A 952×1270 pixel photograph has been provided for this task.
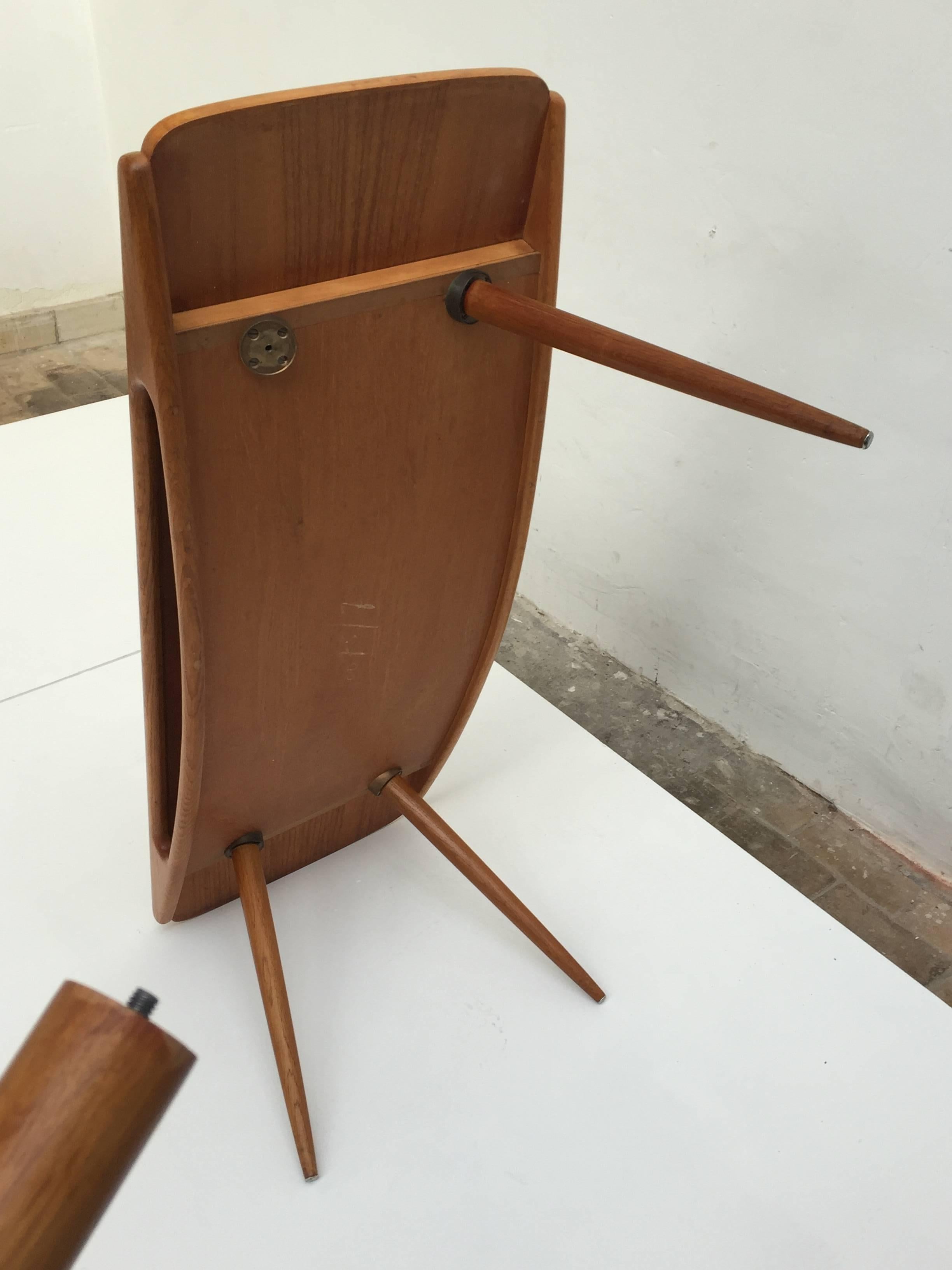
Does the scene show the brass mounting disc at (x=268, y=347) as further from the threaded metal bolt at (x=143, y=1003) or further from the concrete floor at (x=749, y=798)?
the concrete floor at (x=749, y=798)

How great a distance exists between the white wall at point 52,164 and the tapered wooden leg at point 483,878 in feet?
8.12

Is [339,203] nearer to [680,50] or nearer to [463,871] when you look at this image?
[463,871]

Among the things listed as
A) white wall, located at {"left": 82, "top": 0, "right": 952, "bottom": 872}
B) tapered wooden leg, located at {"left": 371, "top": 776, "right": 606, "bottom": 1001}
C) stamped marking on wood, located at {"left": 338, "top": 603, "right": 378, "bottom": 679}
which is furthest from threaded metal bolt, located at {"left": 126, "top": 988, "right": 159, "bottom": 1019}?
white wall, located at {"left": 82, "top": 0, "right": 952, "bottom": 872}

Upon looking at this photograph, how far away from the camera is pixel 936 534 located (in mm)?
1361

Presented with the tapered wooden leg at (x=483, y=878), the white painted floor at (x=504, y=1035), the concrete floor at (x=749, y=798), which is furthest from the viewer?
the concrete floor at (x=749, y=798)

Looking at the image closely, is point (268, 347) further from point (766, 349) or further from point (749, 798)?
point (749, 798)

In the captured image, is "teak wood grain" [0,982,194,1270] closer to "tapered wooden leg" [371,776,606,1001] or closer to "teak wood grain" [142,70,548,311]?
"teak wood grain" [142,70,548,311]

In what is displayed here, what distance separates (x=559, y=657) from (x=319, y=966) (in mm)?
966

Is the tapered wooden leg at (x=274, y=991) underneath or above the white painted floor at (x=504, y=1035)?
above

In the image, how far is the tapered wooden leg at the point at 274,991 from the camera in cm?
92

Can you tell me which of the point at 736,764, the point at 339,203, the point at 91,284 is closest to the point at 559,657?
the point at 736,764

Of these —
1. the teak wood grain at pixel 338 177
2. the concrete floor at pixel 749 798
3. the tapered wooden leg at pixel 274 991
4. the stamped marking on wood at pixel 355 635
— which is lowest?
the concrete floor at pixel 749 798

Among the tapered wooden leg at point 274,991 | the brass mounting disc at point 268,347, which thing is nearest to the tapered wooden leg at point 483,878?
the tapered wooden leg at point 274,991

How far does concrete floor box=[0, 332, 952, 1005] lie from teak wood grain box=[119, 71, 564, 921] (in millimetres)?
743
